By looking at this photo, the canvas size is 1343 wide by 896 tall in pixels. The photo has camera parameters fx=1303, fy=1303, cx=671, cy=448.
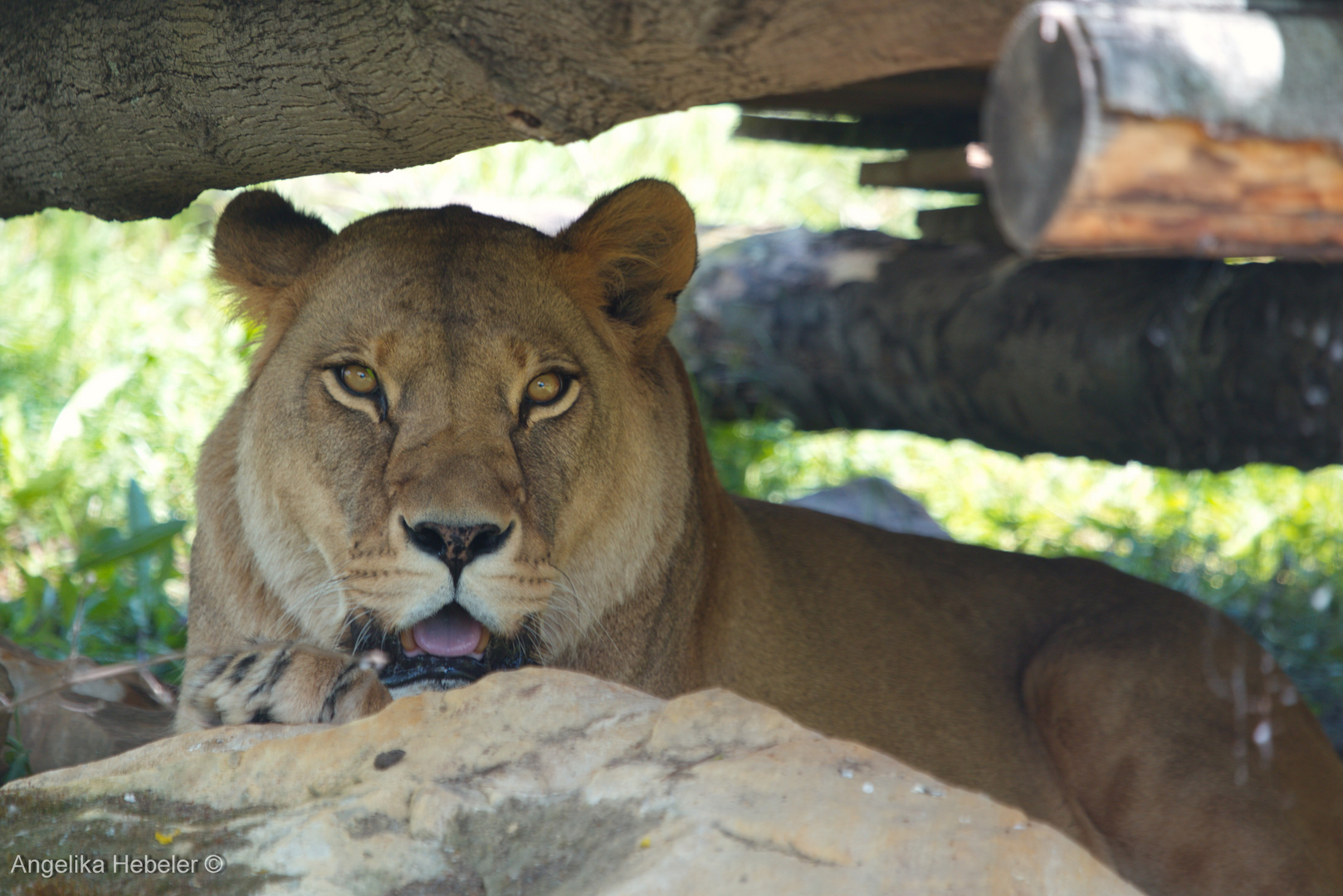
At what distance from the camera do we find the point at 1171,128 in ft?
4.65

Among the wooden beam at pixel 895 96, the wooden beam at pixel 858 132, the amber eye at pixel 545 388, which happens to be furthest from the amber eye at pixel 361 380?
the wooden beam at pixel 858 132

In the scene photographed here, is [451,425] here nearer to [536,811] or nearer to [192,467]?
[536,811]

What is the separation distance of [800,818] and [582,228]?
5.31 feet

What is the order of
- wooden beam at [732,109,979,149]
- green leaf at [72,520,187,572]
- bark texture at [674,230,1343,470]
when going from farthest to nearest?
wooden beam at [732,109,979,149]
green leaf at [72,520,187,572]
bark texture at [674,230,1343,470]

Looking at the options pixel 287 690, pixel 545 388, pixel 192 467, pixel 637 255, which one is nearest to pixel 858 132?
pixel 637 255

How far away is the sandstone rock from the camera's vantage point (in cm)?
627

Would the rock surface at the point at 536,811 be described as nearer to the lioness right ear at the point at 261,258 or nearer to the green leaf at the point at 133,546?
the lioness right ear at the point at 261,258

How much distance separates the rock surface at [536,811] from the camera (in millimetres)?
1789

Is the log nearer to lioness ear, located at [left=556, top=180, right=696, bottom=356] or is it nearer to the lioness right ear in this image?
lioness ear, located at [left=556, top=180, right=696, bottom=356]

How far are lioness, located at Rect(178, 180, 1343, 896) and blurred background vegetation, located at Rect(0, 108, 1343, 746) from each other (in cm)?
60

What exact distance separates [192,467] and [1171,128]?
18.8ft

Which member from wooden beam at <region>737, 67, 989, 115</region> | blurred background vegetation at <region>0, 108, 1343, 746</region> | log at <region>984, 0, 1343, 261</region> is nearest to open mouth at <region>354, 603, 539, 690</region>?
blurred background vegetation at <region>0, 108, 1343, 746</region>

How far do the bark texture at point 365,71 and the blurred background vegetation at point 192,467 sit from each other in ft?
1.65

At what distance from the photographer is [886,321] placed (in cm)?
542
